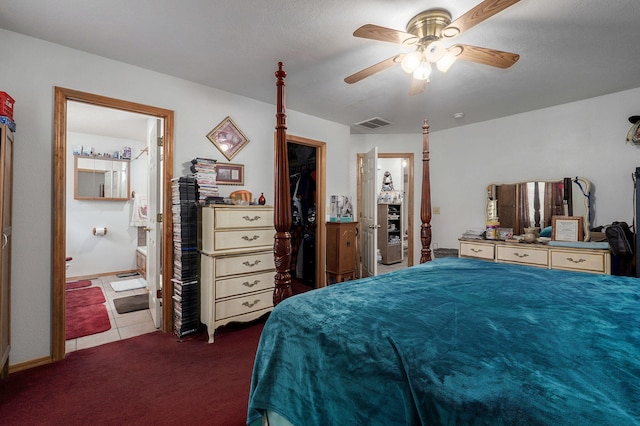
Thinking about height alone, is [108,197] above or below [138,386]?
above

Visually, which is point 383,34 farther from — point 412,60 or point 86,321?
point 86,321

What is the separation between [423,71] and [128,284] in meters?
4.92

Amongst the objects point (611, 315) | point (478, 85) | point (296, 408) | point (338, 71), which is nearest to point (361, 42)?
point (338, 71)

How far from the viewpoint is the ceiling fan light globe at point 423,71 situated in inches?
79.9

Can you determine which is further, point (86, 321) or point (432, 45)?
point (86, 321)

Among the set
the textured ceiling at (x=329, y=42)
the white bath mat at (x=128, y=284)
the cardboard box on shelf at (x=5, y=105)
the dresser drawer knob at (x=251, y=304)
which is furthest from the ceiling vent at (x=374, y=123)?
the white bath mat at (x=128, y=284)

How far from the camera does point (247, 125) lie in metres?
3.42

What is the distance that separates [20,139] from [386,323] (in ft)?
9.65

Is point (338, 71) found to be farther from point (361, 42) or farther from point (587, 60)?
point (587, 60)

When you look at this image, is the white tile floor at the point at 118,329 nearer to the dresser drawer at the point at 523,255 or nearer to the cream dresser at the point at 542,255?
the cream dresser at the point at 542,255

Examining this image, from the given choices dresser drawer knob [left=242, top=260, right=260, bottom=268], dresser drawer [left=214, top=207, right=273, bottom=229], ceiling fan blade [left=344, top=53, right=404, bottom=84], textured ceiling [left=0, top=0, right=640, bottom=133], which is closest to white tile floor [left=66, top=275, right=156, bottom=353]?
→ dresser drawer knob [left=242, top=260, right=260, bottom=268]

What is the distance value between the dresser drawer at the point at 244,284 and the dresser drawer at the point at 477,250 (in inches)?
99.2

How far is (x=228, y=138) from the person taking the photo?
3262mm

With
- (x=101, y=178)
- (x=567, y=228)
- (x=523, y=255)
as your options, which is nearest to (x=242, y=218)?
(x=523, y=255)
